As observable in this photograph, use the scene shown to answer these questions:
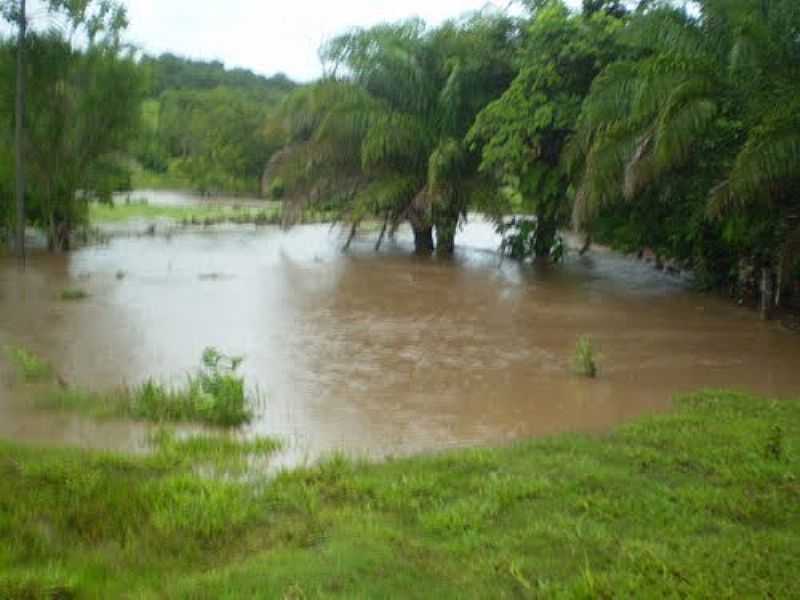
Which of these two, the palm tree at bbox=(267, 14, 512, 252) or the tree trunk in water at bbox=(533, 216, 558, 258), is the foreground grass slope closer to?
the palm tree at bbox=(267, 14, 512, 252)

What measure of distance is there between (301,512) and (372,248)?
50.9 feet

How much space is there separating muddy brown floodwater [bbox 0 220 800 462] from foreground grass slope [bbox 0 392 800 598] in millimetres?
752

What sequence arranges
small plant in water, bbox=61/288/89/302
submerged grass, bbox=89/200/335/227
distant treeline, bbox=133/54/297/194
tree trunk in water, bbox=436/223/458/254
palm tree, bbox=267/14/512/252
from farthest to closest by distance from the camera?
distant treeline, bbox=133/54/297/194, submerged grass, bbox=89/200/335/227, tree trunk in water, bbox=436/223/458/254, palm tree, bbox=267/14/512/252, small plant in water, bbox=61/288/89/302

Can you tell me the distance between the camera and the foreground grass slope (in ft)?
12.4

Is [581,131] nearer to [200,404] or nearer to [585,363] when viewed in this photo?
[585,363]

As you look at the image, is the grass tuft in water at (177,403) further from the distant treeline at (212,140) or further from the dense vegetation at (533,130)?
the distant treeline at (212,140)

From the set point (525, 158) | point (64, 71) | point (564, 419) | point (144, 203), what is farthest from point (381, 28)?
point (144, 203)

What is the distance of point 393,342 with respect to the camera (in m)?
9.71

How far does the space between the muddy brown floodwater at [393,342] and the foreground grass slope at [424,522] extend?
0.75 meters

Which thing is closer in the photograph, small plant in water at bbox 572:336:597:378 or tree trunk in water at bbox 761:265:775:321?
small plant in water at bbox 572:336:597:378

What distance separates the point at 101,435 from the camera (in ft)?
20.1

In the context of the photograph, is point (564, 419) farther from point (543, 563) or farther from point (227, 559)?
point (227, 559)

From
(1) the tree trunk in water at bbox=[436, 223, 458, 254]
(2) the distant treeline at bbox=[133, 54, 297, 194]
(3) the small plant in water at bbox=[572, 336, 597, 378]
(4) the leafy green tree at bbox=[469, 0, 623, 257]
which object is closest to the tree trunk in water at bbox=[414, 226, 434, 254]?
(1) the tree trunk in water at bbox=[436, 223, 458, 254]

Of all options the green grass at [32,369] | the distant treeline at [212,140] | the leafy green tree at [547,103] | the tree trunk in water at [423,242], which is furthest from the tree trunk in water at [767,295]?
the distant treeline at [212,140]
